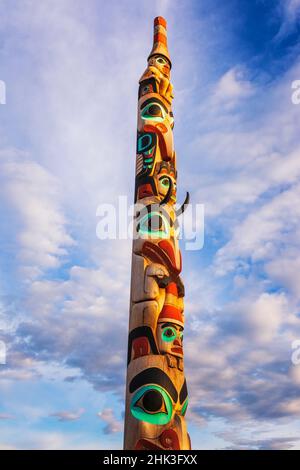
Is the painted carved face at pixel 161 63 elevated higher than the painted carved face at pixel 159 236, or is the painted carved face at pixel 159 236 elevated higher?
the painted carved face at pixel 161 63

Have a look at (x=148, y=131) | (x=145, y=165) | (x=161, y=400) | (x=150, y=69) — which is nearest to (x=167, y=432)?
(x=161, y=400)

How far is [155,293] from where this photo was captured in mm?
10070

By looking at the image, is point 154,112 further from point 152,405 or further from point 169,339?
Result: point 152,405

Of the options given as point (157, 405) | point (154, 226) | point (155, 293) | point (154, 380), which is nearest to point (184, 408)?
point (157, 405)

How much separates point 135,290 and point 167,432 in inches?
131

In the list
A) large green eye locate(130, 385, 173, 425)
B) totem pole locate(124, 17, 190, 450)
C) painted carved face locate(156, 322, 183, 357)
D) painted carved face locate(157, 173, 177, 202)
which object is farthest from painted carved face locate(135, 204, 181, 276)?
large green eye locate(130, 385, 173, 425)

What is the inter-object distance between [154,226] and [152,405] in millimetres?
4465

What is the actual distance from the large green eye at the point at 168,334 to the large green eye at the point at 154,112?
6.53 meters

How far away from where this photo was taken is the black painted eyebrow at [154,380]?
8859 mm

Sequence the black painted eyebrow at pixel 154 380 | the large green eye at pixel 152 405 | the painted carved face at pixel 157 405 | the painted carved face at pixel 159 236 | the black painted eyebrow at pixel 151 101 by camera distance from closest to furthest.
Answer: the painted carved face at pixel 157 405 → the large green eye at pixel 152 405 → the black painted eyebrow at pixel 154 380 → the painted carved face at pixel 159 236 → the black painted eyebrow at pixel 151 101

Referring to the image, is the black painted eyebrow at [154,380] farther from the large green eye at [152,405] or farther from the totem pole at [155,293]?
the large green eye at [152,405]

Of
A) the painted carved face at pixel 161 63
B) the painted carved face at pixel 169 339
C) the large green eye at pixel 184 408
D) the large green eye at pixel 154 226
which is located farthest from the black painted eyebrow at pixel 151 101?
the large green eye at pixel 184 408

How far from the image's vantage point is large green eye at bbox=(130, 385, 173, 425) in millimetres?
8516
